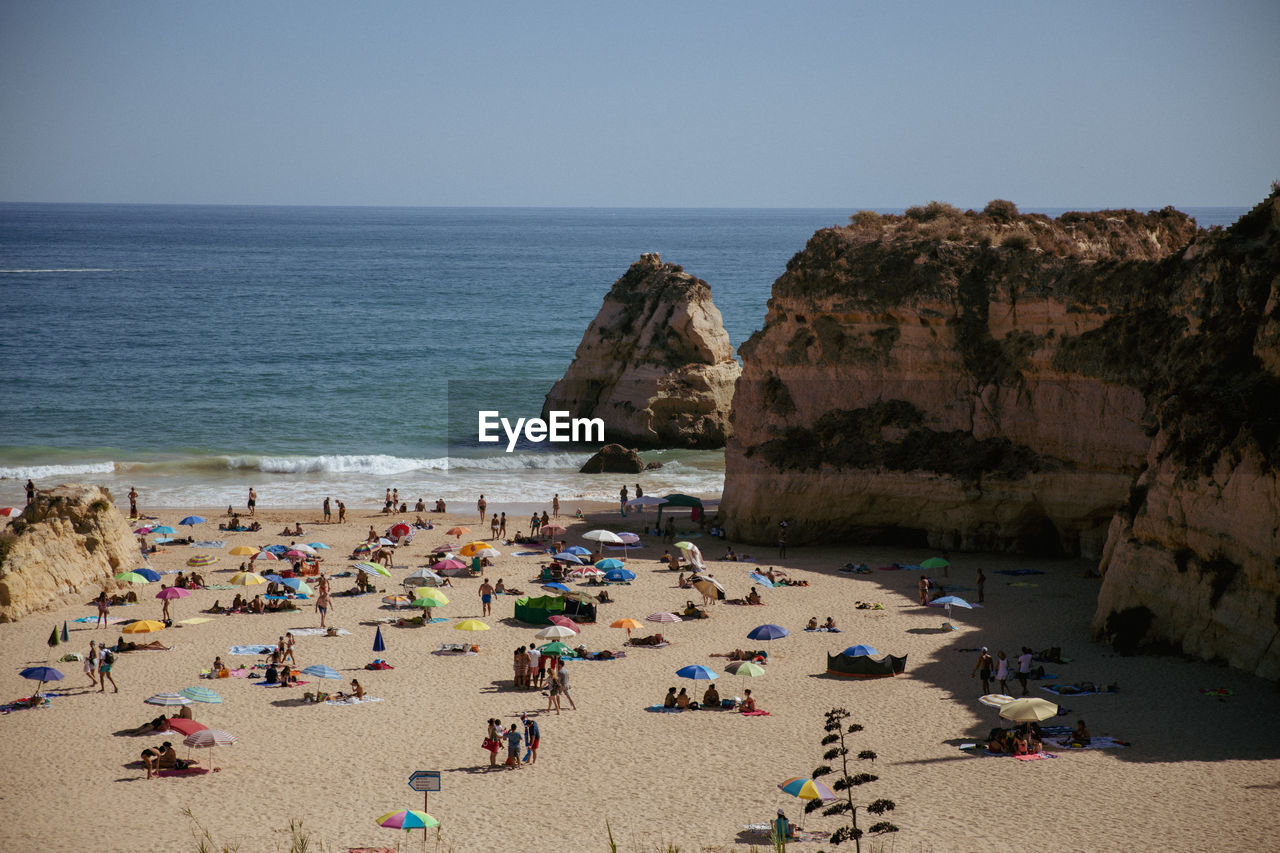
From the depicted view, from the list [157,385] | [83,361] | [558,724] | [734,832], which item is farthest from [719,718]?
[83,361]

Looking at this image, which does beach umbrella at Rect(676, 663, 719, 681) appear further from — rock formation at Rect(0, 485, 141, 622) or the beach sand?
rock formation at Rect(0, 485, 141, 622)

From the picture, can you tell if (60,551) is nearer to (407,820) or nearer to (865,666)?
(407,820)

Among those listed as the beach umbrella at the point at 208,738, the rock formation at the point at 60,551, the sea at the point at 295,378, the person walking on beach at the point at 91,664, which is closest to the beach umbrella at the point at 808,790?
the beach umbrella at the point at 208,738

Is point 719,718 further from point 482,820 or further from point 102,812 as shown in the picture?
point 102,812

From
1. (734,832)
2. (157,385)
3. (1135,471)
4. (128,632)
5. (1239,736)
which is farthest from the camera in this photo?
(157,385)

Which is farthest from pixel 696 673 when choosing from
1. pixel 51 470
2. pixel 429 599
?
pixel 51 470

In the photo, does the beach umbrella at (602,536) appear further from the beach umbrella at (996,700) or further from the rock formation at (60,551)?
the beach umbrella at (996,700)
